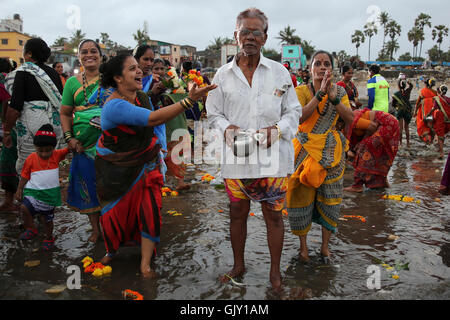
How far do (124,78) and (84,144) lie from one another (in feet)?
3.66

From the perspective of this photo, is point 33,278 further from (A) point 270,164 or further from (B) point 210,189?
(B) point 210,189

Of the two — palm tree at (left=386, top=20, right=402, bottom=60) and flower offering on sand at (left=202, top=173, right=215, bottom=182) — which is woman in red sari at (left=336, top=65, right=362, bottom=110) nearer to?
flower offering on sand at (left=202, top=173, right=215, bottom=182)

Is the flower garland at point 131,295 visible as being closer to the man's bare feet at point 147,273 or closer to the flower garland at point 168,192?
the man's bare feet at point 147,273

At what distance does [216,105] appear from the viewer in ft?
10.8

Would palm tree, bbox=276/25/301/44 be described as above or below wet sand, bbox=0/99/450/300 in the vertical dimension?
above

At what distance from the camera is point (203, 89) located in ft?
9.86

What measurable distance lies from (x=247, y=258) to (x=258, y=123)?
1.45m

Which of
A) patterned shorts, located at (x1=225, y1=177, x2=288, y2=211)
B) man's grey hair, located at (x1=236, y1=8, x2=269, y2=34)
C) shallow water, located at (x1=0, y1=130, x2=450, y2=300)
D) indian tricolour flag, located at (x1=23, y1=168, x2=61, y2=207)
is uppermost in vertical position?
man's grey hair, located at (x1=236, y1=8, x2=269, y2=34)

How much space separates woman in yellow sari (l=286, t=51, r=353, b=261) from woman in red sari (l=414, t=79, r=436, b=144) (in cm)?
864

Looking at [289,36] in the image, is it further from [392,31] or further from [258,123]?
[258,123]

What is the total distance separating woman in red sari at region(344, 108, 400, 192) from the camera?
658cm

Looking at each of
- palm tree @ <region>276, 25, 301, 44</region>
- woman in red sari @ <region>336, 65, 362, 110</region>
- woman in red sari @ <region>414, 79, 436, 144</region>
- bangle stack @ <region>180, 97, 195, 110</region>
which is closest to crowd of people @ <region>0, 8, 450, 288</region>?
bangle stack @ <region>180, 97, 195, 110</region>

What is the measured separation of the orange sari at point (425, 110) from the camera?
11125 millimetres
